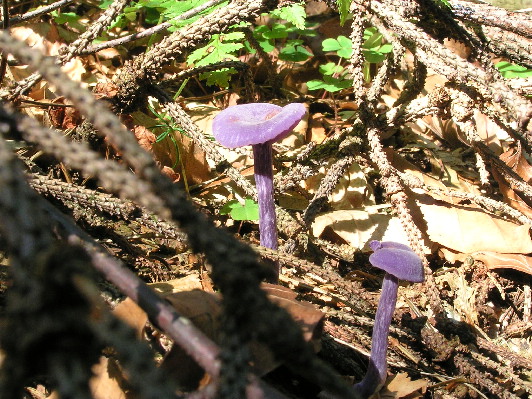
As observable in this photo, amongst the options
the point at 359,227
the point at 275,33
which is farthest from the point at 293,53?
the point at 359,227

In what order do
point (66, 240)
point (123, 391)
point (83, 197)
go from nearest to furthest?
point (66, 240)
point (123, 391)
point (83, 197)

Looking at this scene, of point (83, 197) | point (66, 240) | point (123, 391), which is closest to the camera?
point (66, 240)

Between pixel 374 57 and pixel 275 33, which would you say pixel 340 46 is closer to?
pixel 374 57

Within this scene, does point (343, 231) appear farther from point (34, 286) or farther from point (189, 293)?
point (34, 286)

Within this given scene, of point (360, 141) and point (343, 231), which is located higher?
point (360, 141)

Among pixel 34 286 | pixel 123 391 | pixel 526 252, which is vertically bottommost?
pixel 526 252

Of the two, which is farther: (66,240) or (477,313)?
(477,313)

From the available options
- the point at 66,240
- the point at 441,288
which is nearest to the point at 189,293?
the point at 66,240
